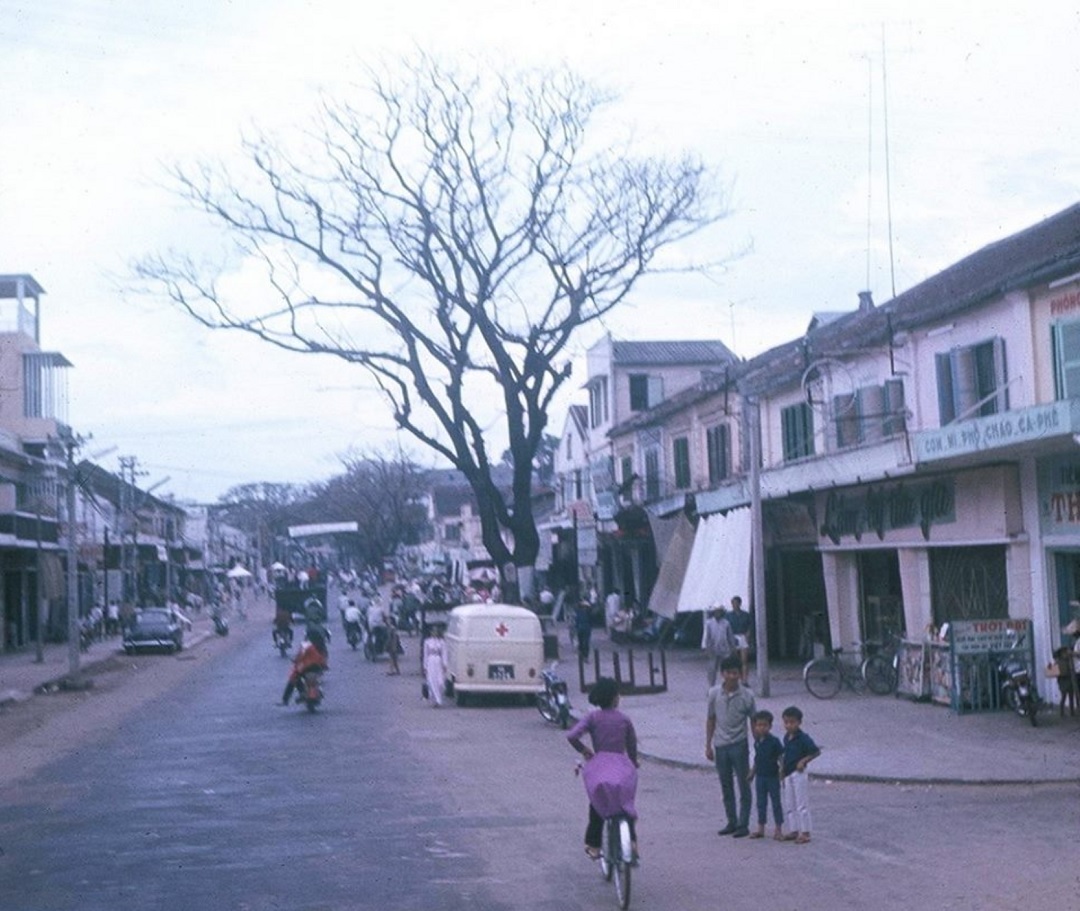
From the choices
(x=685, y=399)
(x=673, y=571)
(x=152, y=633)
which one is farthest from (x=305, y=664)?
(x=152, y=633)

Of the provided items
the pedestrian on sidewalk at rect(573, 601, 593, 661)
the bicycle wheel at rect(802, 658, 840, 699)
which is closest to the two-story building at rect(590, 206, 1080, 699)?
the bicycle wheel at rect(802, 658, 840, 699)

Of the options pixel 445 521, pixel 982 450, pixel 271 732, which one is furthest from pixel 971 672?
pixel 445 521

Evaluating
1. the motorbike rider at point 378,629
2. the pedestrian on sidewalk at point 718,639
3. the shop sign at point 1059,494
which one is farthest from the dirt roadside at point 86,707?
the shop sign at point 1059,494

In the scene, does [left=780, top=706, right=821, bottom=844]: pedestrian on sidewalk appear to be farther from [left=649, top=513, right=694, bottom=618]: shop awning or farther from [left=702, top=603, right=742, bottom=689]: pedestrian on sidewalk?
[left=649, top=513, right=694, bottom=618]: shop awning

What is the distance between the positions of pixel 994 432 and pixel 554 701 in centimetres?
821

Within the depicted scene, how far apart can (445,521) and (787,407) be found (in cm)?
9407

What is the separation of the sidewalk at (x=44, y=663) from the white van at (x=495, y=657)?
10139 millimetres

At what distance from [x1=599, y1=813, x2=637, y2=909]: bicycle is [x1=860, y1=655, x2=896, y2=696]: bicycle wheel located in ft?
Result: 50.9

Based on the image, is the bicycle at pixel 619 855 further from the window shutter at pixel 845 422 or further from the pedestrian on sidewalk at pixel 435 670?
the window shutter at pixel 845 422

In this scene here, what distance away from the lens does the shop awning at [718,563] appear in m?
31.2

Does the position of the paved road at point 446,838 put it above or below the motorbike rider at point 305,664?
below

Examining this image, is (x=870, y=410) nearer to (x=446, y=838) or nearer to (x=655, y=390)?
(x=446, y=838)

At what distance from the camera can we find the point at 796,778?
42.4ft

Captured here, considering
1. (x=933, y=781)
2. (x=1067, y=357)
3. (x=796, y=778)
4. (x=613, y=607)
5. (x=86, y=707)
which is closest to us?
(x=796, y=778)
